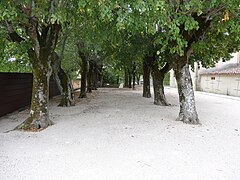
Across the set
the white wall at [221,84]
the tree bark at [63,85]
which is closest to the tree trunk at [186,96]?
the tree bark at [63,85]

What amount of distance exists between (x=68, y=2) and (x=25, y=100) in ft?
17.3

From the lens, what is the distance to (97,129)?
6.44 m

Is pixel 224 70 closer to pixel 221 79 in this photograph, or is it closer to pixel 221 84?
pixel 221 79

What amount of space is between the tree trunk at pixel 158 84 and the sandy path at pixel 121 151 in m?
4.22

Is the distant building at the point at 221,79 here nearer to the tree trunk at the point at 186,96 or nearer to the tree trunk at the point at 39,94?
the tree trunk at the point at 186,96

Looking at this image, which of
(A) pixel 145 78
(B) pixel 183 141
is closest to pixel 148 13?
(B) pixel 183 141

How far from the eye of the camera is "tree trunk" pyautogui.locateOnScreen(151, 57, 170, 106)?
1159 cm

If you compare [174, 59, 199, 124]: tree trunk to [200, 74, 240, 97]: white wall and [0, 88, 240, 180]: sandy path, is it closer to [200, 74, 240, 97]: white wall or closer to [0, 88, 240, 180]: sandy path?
[0, 88, 240, 180]: sandy path

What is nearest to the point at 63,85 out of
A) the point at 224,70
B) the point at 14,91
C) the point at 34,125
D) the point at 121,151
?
the point at 14,91

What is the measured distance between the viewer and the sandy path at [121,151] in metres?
3.72

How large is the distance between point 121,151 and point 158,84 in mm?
7182

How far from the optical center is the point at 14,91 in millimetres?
8984

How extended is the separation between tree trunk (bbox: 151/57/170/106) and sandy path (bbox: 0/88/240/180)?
4223 millimetres

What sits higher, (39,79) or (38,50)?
(38,50)
